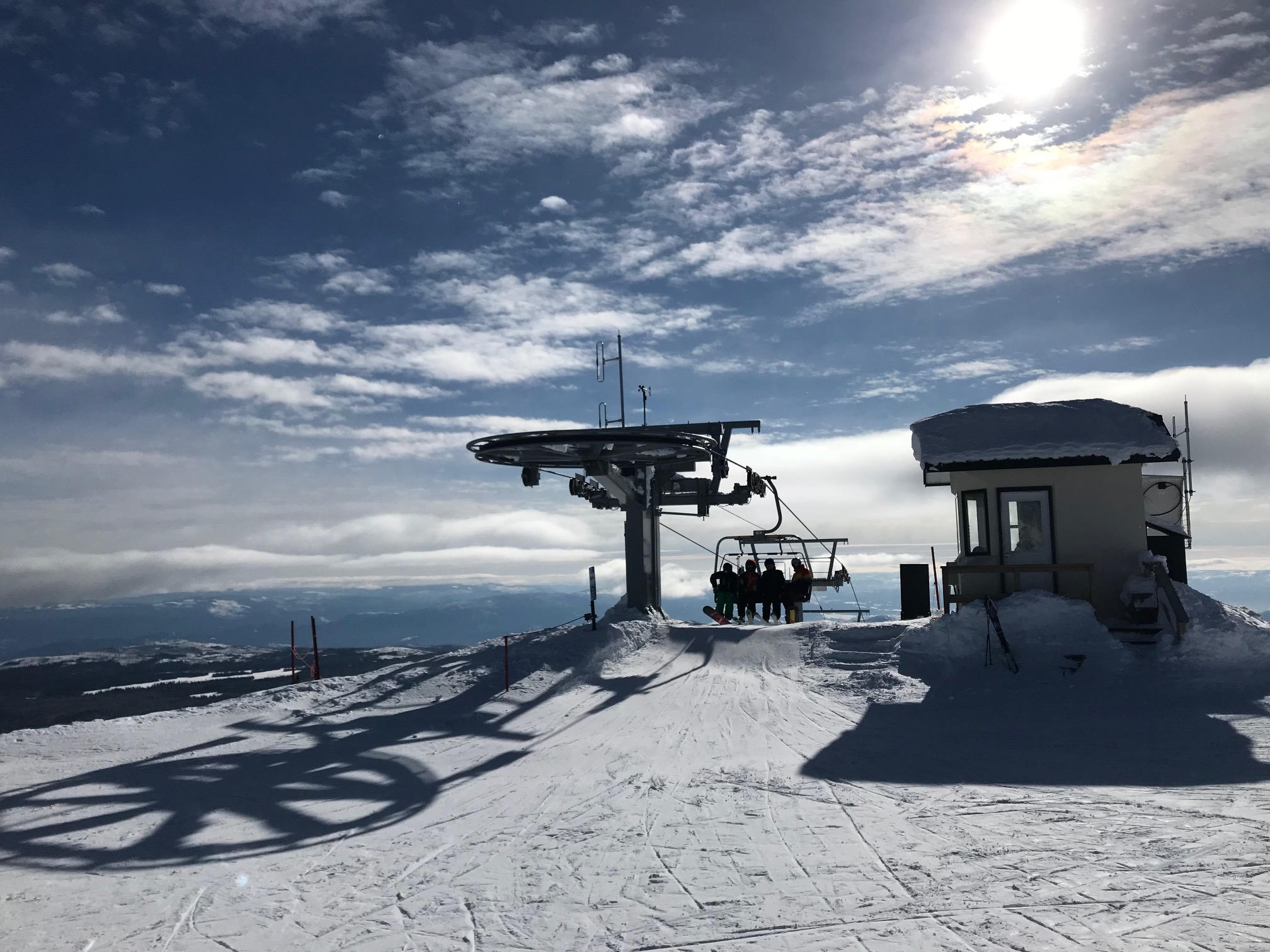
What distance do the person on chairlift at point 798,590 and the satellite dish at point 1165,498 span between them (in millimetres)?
11335

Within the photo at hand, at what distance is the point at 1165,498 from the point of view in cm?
2691

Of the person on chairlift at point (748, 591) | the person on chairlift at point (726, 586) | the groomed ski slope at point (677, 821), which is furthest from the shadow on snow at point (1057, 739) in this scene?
the person on chairlift at point (726, 586)

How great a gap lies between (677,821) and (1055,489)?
12.7 metres

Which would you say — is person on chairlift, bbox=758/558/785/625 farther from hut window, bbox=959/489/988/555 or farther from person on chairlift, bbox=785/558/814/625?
hut window, bbox=959/489/988/555

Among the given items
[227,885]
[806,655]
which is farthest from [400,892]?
[806,655]

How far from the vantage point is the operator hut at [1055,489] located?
16812 mm

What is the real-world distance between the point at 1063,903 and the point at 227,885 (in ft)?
19.5

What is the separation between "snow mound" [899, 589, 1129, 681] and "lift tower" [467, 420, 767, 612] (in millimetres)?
6007

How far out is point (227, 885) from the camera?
6676 mm

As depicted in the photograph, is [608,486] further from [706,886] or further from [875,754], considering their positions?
[706,886]

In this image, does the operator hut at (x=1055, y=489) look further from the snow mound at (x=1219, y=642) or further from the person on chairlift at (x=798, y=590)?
the person on chairlift at (x=798, y=590)

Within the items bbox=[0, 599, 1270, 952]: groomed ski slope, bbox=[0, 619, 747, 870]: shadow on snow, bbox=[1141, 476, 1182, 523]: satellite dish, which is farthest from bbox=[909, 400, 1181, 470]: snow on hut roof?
bbox=[1141, 476, 1182, 523]: satellite dish

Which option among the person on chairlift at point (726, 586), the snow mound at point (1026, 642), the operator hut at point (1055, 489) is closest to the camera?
the snow mound at point (1026, 642)

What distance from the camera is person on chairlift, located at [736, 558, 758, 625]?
24.0 meters
